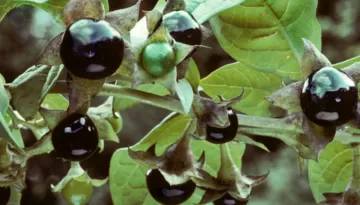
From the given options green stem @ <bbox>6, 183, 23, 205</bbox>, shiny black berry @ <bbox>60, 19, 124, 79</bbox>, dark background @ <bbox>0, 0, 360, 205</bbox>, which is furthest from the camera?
dark background @ <bbox>0, 0, 360, 205</bbox>

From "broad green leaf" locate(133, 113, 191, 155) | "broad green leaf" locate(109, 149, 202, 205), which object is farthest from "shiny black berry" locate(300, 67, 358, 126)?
"broad green leaf" locate(109, 149, 202, 205)

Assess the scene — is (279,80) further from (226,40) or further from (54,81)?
(54,81)

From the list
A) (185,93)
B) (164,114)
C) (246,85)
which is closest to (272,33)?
(246,85)

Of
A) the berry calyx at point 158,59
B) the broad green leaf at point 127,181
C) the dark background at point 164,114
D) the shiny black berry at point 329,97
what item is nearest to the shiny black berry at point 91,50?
the berry calyx at point 158,59

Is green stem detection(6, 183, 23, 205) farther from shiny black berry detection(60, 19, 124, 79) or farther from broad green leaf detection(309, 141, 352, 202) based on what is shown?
broad green leaf detection(309, 141, 352, 202)

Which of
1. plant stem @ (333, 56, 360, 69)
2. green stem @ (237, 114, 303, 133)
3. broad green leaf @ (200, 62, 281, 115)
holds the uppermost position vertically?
plant stem @ (333, 56, 360, 69)

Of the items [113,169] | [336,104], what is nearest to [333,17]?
[113,169]
